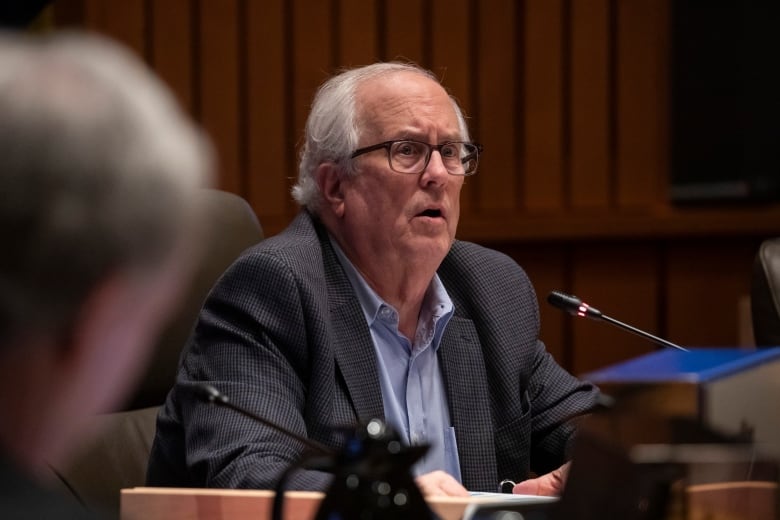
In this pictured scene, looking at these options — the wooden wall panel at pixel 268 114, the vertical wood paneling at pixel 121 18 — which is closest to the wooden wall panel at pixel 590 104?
the wooden wall panel at pixel 268 114

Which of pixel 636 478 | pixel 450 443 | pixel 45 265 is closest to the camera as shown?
pixel 45 265

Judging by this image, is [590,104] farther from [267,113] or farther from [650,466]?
[650,466]

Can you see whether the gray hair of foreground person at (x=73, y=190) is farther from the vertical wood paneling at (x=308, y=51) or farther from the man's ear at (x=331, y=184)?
the vertical wood paneling at (x=308, y=51)

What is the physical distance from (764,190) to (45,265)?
4.15 meters

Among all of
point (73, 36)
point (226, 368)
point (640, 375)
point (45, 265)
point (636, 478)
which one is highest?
point (73, 36)

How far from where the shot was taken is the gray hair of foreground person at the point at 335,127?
2.75 metres

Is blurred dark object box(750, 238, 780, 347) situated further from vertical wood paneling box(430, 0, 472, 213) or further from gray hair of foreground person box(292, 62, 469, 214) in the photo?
vertical wood paneling box(430, 0, 472, 213)

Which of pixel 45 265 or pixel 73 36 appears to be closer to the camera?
pixel 45 265

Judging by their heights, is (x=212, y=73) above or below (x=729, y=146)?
above

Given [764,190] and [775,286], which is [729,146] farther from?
[775,286]

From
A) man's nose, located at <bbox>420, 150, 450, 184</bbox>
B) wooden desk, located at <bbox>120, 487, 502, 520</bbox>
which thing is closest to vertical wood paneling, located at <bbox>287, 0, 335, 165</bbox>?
man's nose, located at <bbox>420, 150, 450, 184</bbox>

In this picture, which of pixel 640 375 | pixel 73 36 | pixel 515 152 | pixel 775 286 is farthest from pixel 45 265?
pixel 515 152

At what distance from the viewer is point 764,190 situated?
15.4 ft

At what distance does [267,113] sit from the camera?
195 inches
